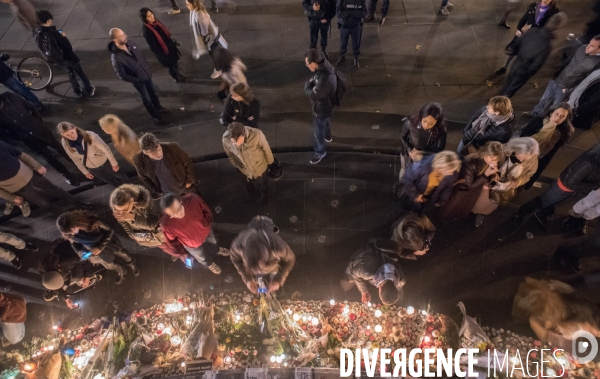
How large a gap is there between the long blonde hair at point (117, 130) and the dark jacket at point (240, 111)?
4.10ft

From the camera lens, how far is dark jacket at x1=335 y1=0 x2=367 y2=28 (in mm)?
6160

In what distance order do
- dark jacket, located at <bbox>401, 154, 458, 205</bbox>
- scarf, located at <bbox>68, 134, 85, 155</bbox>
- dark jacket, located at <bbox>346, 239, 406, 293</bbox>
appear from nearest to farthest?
1. dark jacket, located at <bbox>346, 239, 406, 293</bbox>
2. dark jacket, located at <bbox>401, 154, 458, 205</bbox>
3. scarf, located at <bbox>68, 134, 85, 155</bbox>

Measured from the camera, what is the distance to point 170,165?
423 cm

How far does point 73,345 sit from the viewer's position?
4.35 meters

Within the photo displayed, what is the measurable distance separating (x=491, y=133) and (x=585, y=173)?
1066mm

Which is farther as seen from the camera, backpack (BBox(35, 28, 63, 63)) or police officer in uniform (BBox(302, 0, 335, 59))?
police officer in uniform (BBox(302, 0, 335, 59))

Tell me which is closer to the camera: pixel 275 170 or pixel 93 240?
pixel 93 240

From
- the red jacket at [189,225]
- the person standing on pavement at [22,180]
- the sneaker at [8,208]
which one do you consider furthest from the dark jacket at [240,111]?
the sneaker at [8,208]

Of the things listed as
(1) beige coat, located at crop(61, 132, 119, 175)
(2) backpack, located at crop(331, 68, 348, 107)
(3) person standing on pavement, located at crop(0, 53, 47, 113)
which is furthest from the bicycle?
(2) backpack, located at crop(331, 68, 348, 107)

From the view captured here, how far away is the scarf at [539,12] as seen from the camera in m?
5.57

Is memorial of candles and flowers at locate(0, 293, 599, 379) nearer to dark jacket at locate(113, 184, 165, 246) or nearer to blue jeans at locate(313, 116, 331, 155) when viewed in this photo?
dark jacket at locate(113, 184, 165, 246)

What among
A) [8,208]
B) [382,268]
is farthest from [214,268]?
[8,208]

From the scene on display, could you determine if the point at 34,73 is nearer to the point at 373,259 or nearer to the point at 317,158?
the point at 317,158

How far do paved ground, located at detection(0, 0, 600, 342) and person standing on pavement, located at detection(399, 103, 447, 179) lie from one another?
3.82 feet
